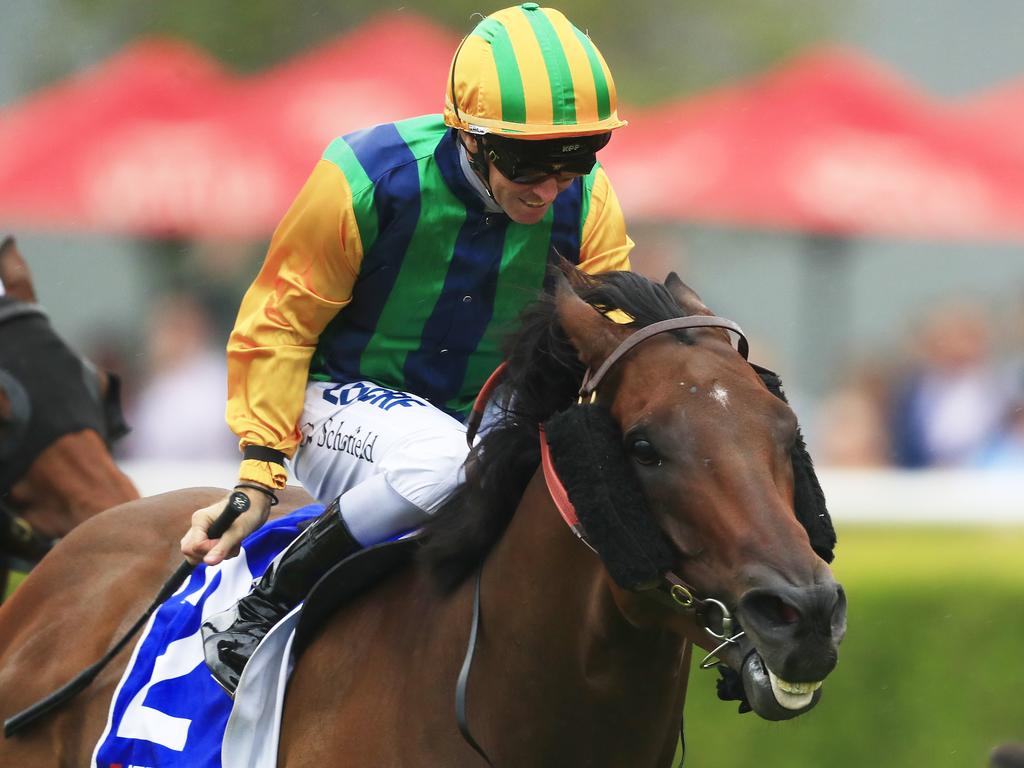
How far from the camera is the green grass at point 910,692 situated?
6551mm

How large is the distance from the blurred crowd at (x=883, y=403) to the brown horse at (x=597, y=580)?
6.95 m

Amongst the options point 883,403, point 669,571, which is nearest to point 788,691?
point 669,571

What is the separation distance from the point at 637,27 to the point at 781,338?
3.85 m

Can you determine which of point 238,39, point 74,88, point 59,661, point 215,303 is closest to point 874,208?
point 215,303

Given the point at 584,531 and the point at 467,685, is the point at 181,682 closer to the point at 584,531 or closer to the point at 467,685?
the point at 467,685

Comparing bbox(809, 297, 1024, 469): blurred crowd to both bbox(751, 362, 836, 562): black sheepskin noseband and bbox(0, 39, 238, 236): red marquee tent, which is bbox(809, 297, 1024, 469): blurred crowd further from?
bbox(751, 362, 836, 562): black sheepskin noseband

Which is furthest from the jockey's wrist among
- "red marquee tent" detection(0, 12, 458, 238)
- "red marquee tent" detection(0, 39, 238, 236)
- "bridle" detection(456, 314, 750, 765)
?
"red marquee tent" detection(0, 39, 238, 236)

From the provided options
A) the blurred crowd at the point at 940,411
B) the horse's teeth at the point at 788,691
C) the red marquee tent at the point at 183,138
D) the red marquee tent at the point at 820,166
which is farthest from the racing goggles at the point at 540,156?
the red marquee tent at the point at 820,166

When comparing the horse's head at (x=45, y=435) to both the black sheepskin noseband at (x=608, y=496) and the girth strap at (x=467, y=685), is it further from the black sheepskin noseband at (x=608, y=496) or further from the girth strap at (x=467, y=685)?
the black sheepskin noseband at (x=608, y=496)

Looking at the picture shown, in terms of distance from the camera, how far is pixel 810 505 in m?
2.98

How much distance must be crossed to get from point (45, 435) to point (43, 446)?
4 centimetres

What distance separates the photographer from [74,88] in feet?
43.2

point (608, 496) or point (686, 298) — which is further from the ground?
point (686, 298)

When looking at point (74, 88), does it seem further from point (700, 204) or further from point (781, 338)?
point (781, 338)
